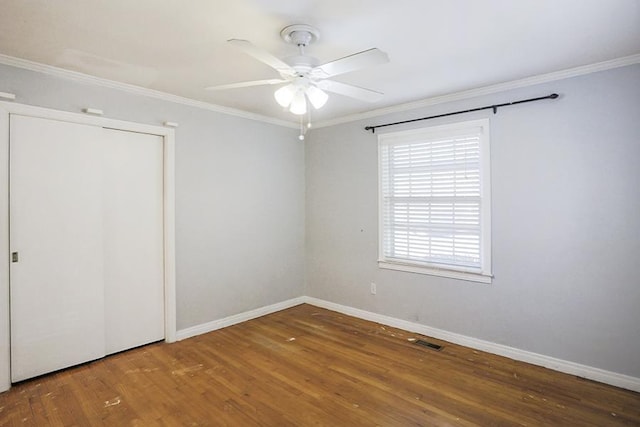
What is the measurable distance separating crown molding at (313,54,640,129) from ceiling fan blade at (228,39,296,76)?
6.98 ft

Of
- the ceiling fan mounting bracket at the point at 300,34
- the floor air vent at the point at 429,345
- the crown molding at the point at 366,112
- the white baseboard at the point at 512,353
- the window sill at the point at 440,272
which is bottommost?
the floor air vent at the point at 429,345

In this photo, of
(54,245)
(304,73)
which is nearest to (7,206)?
(54,245)

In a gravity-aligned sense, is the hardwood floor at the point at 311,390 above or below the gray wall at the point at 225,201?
below

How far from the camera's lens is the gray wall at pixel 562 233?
2.71 m

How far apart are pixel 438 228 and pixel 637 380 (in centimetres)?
196

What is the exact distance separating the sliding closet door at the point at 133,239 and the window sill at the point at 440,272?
260 cm

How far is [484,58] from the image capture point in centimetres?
269

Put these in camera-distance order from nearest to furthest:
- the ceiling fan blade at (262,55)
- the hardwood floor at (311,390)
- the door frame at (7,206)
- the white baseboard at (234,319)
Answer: the ceiling fan blade at (262,55), the hardwood floor at (311,390), the door frame at (7,206), the white baseboard at (234,319)

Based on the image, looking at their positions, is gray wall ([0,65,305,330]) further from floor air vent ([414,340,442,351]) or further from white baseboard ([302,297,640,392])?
floor air vent ([414,340,442,351])

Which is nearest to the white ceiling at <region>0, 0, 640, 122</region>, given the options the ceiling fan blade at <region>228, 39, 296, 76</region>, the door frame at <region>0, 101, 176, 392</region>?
the ceiling fan blade at <region>228, 39, 296, 76</region>

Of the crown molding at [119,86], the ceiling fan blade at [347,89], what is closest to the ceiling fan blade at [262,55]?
the ceiling fan blade at [347,89]

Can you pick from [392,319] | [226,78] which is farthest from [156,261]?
[392,319]

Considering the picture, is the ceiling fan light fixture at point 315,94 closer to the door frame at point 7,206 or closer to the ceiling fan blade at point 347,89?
the ceiling fan blade at point 347,89

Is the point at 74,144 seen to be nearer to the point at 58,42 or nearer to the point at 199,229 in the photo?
the point at 58,42
